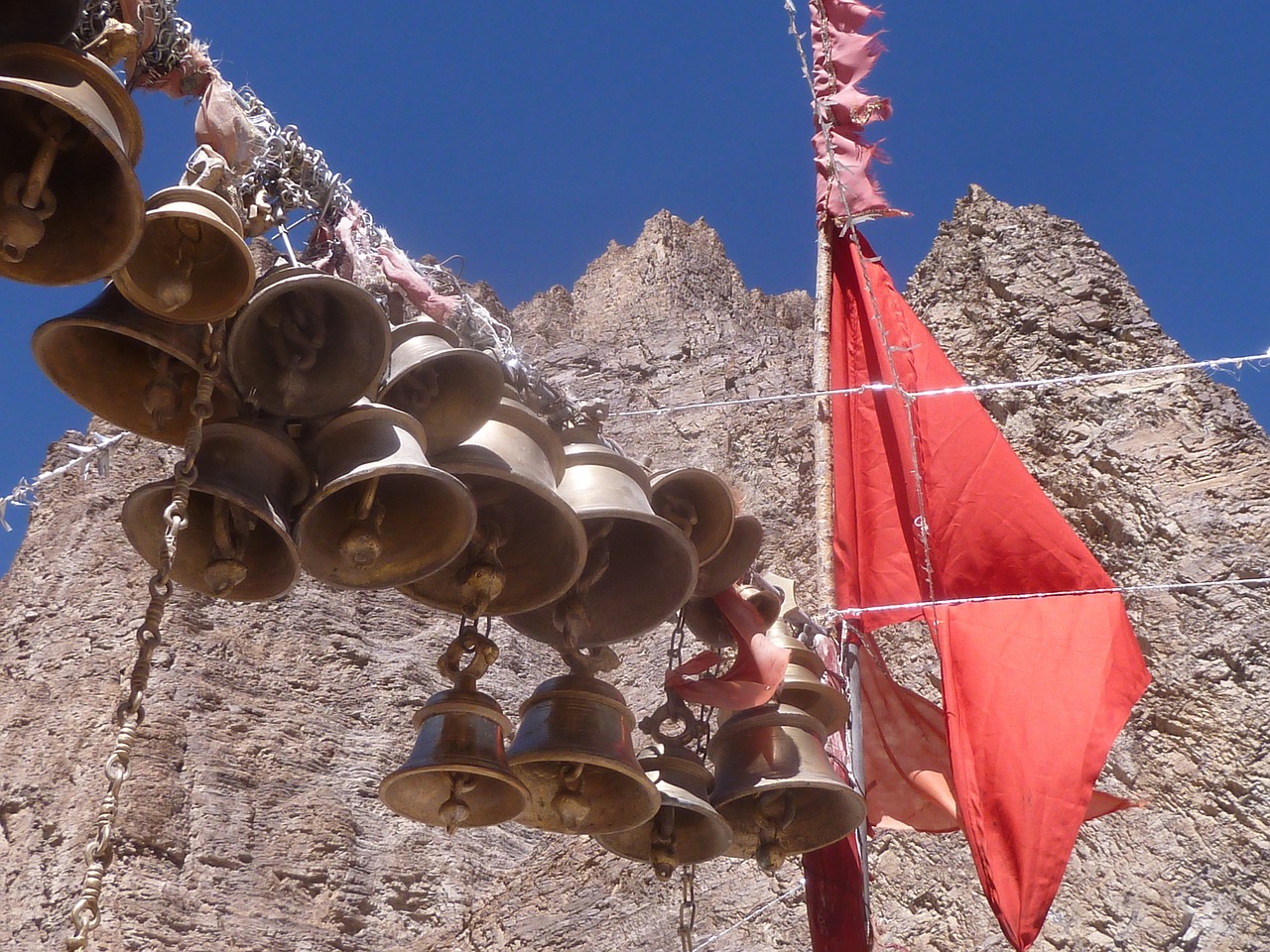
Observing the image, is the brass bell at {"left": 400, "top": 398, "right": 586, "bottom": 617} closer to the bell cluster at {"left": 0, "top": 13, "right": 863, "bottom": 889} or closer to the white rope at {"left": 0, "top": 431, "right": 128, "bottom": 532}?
the bell cluster at {"left": 0, "top": 13, "right": 863, "bottom": 889}

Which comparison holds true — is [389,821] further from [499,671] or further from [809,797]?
[809,797]

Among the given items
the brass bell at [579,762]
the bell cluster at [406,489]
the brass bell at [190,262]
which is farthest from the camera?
the brass bell at [579,762]

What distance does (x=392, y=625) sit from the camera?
15.1m

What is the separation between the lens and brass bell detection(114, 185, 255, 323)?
3.03 metres

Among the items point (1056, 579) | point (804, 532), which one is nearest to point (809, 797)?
point (1056, 579)

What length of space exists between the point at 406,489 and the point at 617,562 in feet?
2.50

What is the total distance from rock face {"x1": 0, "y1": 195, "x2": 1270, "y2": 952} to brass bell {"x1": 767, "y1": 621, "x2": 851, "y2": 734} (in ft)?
2.29

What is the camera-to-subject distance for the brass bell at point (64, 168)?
271cm

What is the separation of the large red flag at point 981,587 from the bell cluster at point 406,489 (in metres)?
0.75

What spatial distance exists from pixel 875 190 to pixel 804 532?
28.6 ft

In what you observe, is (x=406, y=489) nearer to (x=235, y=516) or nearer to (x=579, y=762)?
(x=235, y=516)

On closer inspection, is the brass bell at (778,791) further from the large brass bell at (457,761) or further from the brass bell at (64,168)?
the brass bell at (64,168)

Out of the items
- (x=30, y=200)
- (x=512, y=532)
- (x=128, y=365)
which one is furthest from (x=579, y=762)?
(x=30, y=200)

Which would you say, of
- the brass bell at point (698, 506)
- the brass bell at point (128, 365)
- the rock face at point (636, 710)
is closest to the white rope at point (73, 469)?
the brass bell at point (128, 365)
